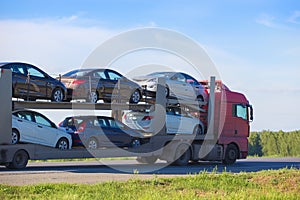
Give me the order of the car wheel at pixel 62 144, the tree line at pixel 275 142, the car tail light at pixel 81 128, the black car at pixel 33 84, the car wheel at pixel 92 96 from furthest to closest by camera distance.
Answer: the tree line at pixel 275 142, the car tail light at pixel 81 128, the car wheel at pixel 92 96, the car wheel at pixel 62 144, the black car at pixel 33 84

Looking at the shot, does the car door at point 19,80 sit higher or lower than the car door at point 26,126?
higher

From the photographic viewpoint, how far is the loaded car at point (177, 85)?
22312 mm

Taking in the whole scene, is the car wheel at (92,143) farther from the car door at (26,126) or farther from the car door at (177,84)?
the car door at (177,84)

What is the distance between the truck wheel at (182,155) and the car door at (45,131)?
5644 mm

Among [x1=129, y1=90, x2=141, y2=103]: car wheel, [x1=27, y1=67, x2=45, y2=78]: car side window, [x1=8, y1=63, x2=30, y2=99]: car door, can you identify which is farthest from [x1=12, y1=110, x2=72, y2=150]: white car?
[x1=129, y1=90, x2=141, y2=103]: car wheel

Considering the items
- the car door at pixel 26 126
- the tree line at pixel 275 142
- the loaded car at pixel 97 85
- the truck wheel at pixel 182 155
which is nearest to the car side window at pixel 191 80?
the truck wheel at pixel 182 155

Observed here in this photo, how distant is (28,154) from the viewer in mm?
18391

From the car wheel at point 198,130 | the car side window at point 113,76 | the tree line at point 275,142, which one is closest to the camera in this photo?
the car side window at point 113,76

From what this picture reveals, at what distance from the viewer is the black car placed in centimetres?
1791

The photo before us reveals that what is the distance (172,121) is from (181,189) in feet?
30.2

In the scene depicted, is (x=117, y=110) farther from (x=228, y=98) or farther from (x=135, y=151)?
(x=228, y=98)

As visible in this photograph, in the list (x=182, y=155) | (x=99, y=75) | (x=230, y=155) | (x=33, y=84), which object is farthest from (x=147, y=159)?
(x=33, y=84)

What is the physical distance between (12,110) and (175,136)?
7.45 meters

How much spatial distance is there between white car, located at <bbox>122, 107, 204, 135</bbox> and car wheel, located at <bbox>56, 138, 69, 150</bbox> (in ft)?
9.75
